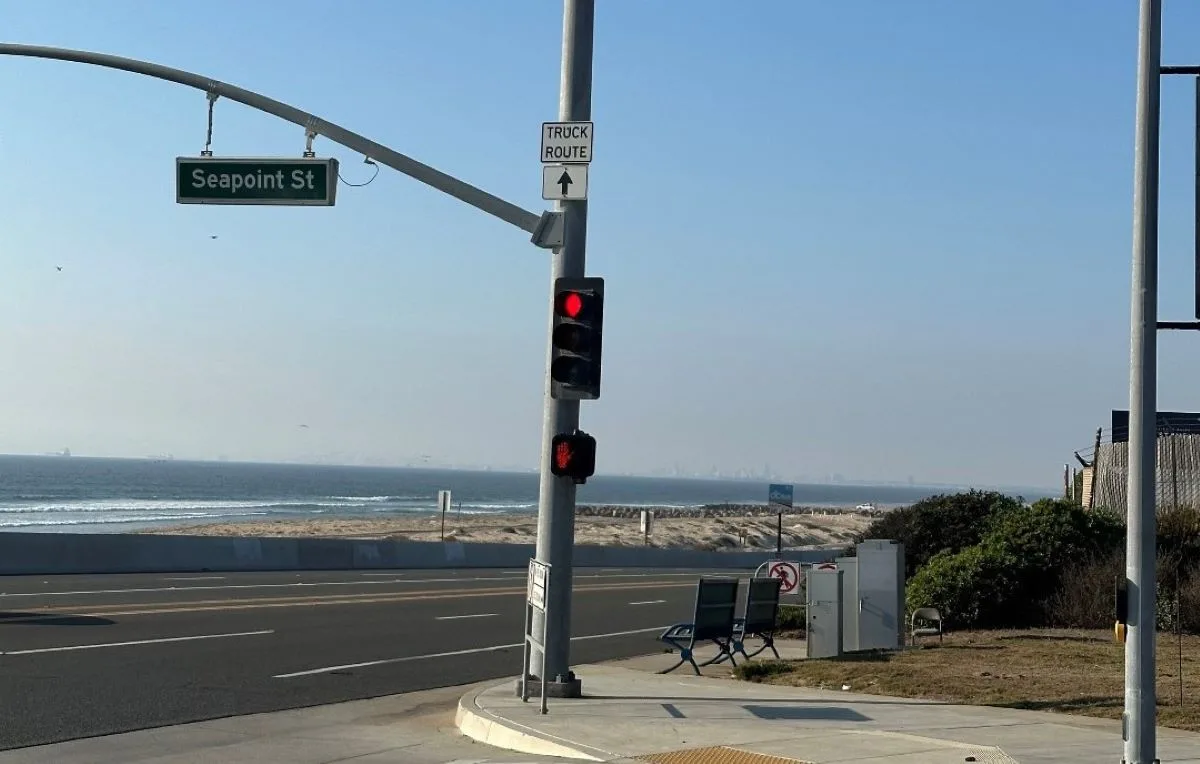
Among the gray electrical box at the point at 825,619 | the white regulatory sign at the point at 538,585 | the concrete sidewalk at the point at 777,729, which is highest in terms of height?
the white regulatory sign at the point at 538,585

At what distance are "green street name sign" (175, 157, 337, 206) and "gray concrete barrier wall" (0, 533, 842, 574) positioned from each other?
19.6m

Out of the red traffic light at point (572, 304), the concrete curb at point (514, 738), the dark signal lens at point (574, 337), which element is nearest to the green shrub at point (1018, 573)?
the concrete curb at point (514, 738)

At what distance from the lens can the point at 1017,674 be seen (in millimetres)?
15062

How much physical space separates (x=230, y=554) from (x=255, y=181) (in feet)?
77.9

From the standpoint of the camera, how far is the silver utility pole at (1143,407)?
9.12 metres

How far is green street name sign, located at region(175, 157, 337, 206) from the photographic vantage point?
1452 cm

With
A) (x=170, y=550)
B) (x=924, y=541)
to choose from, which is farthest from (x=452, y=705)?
(x=170, y=550)

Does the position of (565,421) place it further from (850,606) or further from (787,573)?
(787,573)

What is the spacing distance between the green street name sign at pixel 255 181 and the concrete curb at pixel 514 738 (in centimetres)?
564

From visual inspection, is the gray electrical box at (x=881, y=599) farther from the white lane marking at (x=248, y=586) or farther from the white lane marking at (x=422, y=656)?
the white lane marking at (x=248, y=586)

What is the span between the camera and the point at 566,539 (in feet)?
42.5

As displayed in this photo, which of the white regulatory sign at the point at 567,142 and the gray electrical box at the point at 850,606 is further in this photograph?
the gray electrical box at the point at 850,606

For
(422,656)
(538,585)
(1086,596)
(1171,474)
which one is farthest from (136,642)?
(1171,474)

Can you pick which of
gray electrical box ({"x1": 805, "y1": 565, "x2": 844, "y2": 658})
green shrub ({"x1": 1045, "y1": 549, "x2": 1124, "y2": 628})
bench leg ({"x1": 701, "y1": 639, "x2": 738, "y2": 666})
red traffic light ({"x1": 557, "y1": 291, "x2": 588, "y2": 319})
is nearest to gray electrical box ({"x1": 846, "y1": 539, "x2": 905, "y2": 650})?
gray electrical box ({"x1": 805, "y1": 565, "x2": 844, "y2": 658})
